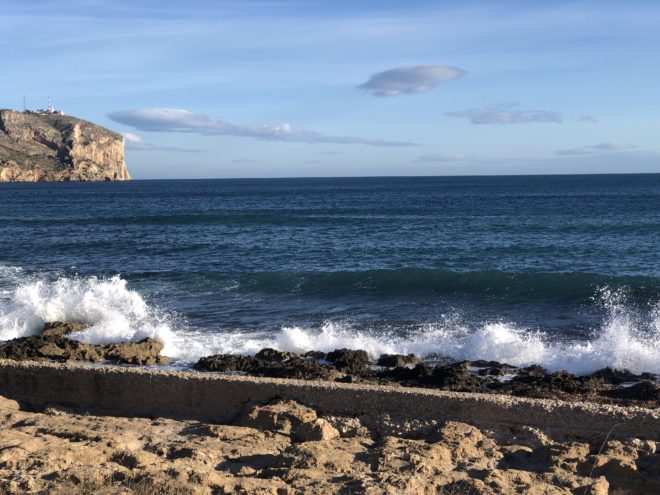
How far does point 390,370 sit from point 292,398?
3.35 m

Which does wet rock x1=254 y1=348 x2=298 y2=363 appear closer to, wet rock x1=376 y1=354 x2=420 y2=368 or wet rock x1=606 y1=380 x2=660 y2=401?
wet rock x1=376 y1=354 x2=420 y2=368

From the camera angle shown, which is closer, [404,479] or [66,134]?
[404,479]

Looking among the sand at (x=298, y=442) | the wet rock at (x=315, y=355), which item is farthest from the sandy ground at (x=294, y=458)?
the wet rock at (x=315, y=355)

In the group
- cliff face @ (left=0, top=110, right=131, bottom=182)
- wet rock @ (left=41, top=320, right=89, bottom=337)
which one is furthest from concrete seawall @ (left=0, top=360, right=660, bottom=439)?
cliff face @ (left=0, top=110, right=131, bottom=182)

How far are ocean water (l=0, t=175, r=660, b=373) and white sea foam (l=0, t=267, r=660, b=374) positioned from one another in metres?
0.04

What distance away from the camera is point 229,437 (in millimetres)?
7590

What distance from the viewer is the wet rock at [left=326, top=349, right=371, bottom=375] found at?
1161 cm

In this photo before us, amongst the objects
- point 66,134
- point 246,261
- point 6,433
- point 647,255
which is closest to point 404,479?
point 6,433

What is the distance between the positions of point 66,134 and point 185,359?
158m

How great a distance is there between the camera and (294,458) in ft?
22.4

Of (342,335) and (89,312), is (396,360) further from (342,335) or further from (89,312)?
(89,312)

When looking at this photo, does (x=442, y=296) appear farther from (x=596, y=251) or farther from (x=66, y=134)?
(x=66, y=134)

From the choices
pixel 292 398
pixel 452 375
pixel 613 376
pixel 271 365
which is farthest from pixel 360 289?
pixel 292 398

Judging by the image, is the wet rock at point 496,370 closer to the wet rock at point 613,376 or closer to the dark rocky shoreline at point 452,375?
the dark rocky shoreline at point 452,375
